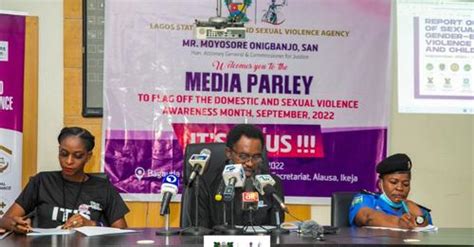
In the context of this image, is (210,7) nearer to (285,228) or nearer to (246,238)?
(285,228)

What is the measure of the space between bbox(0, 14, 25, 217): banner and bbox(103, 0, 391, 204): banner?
52 centimetres

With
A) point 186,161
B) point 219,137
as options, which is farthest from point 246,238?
point 219,137

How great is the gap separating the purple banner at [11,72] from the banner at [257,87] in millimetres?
508

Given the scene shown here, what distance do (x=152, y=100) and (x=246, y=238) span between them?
2.00m

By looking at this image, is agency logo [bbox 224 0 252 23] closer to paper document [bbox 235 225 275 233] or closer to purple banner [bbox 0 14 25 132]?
purple banner [bbox 0 14 25 132]

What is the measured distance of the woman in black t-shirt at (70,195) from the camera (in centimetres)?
322

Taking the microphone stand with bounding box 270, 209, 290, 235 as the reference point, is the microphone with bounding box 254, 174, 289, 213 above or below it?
above

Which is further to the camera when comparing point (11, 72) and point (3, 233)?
point (11, 72)

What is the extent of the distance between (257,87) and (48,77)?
4.24 ft

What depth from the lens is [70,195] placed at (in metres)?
3.29

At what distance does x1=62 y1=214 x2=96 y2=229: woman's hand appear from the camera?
292 cm

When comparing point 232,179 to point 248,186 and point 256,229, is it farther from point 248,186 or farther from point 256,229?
point 256,229

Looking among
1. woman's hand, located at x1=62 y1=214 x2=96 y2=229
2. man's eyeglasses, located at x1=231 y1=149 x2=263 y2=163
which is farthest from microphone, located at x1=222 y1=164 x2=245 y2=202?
woman's hand, located at x1=62 y1=214 x2=96 y2=229

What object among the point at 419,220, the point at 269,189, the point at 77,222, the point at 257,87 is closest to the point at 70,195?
the point at 77,222
